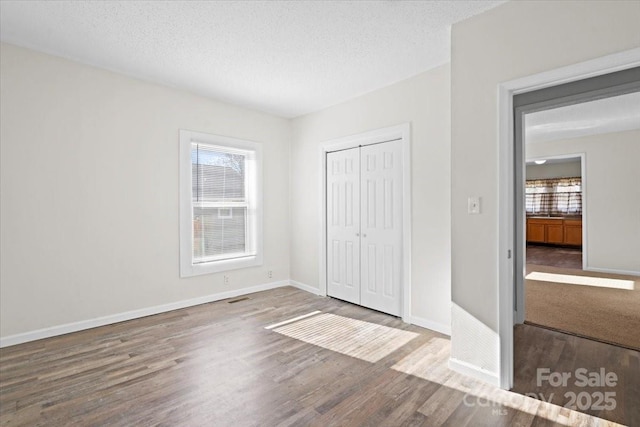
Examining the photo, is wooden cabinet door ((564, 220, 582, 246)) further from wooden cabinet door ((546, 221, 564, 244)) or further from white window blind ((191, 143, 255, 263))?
white window blind ((191, 143, 255, 263))

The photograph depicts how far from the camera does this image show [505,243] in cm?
220

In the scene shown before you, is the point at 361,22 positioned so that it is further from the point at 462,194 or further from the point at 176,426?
the point at 176,426

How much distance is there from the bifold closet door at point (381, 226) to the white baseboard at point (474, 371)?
1.17 meters

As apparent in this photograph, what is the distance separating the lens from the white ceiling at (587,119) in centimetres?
414

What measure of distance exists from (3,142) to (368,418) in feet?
12.8

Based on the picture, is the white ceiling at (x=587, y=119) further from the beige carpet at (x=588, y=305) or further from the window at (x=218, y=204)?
the window at (x=218, y=204)

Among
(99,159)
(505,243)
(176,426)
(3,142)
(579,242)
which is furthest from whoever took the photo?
(579,242)

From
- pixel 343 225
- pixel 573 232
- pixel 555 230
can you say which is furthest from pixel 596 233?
pixel 343 225

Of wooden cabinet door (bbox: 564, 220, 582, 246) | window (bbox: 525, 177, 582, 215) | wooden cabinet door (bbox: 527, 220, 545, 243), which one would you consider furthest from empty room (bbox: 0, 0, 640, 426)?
wooden cabinet door (bbox: 527, 220, 545, 243)

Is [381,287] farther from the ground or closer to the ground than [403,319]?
farther from the ground

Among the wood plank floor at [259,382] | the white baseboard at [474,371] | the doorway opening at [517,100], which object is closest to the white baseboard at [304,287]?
the wood plank floor at [259,382]

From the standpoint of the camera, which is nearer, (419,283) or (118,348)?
(118,348)

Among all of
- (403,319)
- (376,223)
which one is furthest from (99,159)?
(403,319)

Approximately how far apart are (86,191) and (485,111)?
3.90 m
